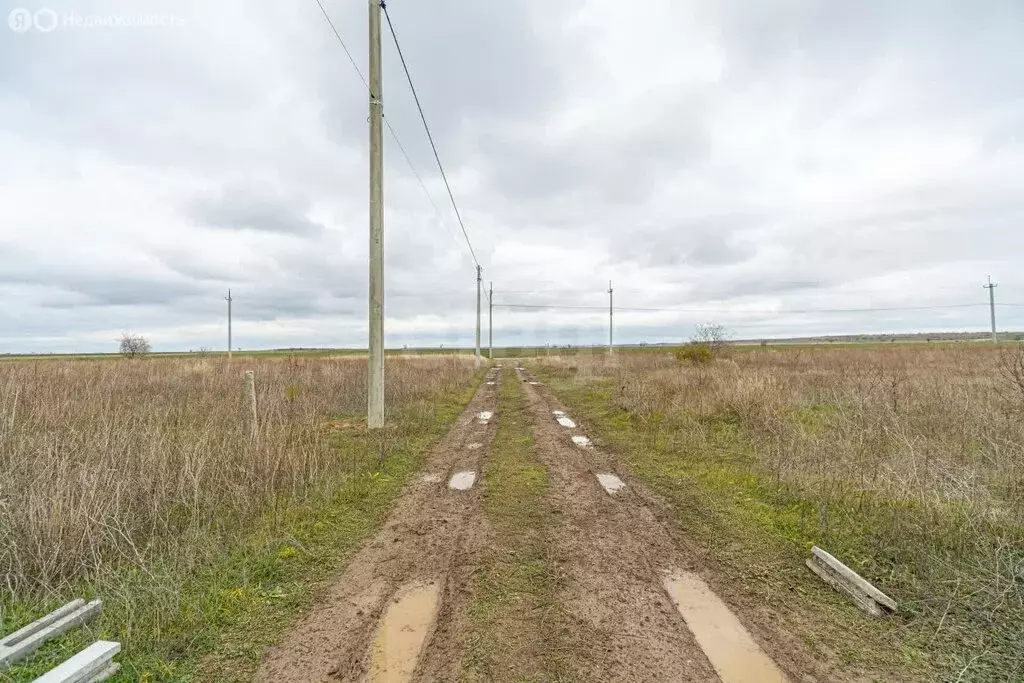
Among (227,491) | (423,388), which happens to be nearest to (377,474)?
(227,491)

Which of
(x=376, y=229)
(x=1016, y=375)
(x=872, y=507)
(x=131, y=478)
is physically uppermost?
(x=376, y=229)

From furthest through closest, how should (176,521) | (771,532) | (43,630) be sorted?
(176,521) < (771,532) < (43,630)

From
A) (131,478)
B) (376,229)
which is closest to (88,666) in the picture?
(131,478)

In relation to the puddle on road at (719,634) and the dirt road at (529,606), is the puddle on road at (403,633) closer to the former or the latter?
the dirt road at (529,606)

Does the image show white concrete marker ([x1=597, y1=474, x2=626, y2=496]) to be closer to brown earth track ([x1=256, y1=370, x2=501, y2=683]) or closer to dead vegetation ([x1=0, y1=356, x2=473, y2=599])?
brown earth track ([x1=256, y1=370, x2=501, y2=683])

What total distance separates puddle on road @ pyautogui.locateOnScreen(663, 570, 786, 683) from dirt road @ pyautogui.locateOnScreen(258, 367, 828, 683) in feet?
0.04

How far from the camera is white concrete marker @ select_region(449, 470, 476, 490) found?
249 inches

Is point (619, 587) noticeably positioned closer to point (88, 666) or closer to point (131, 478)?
point (88, 666)

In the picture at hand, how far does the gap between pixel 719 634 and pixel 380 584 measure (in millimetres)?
2507

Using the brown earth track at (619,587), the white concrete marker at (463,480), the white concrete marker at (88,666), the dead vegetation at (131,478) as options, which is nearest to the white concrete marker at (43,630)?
the white concrete marker at (88,666)

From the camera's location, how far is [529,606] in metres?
3.31

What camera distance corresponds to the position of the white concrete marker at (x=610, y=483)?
6176 millimetres

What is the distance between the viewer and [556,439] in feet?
30.5

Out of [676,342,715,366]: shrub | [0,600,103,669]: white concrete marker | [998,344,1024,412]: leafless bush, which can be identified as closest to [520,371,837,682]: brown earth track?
[0,600,103,669]: white concrete marker
